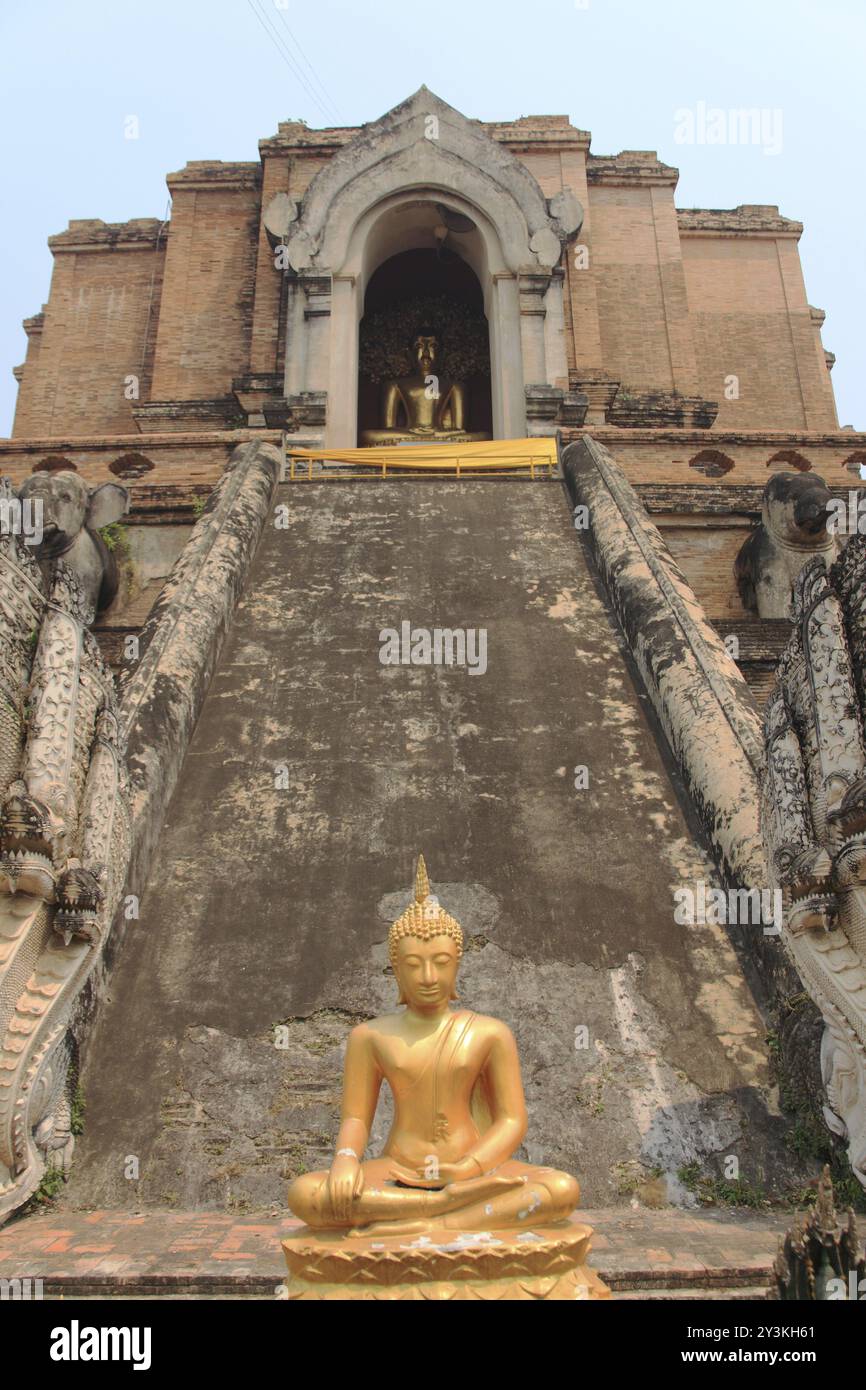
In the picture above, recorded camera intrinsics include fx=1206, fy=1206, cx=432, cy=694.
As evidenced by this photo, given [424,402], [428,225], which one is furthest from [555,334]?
[424,402]

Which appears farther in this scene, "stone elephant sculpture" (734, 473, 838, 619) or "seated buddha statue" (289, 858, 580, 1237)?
"stone elephant sculpture" (734, 473, 838, 619)

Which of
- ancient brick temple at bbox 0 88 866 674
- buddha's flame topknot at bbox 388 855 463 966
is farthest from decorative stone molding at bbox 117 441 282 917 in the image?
buddha's flame topknot at bbox 388 855 463 966

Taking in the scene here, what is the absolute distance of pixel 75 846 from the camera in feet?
16.5

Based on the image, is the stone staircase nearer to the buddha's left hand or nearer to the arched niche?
the buddha's left hand

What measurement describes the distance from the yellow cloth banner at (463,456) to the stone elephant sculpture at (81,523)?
3216 millimetres

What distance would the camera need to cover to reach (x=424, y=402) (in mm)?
17906

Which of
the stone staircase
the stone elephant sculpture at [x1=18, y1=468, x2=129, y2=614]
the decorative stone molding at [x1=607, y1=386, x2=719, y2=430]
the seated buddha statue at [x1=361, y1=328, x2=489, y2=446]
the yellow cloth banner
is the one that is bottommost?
the stone staircase

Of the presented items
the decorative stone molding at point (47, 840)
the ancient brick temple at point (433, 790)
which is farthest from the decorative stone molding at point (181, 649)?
the decorative stone molding at point (47, 840)

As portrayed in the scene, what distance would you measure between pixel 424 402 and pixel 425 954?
15.1 metres

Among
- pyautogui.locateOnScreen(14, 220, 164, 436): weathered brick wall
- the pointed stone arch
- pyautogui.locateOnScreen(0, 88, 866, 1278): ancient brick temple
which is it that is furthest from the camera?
pyautogui.locateOnScreen(14, 220, 164, 436): weathered brick wall

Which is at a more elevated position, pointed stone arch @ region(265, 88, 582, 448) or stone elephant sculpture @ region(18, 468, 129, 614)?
pointed stone arch @ region(265, 88, 582, 448)

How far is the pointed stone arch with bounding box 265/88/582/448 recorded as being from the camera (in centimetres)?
1494

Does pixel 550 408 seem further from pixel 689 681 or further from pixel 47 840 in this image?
pixel 47 840

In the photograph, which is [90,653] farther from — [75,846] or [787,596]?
[787,596]
